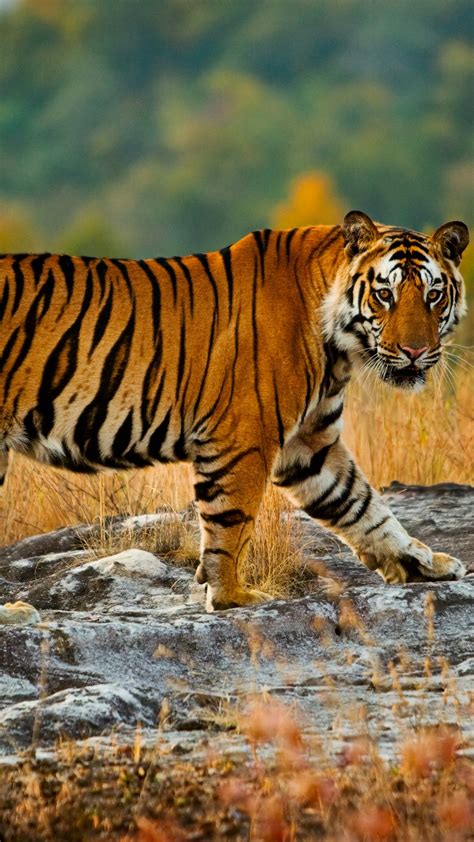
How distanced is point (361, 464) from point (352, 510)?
2.59 metres

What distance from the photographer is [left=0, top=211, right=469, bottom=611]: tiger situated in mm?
5379

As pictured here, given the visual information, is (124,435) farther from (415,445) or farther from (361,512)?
(415,445)

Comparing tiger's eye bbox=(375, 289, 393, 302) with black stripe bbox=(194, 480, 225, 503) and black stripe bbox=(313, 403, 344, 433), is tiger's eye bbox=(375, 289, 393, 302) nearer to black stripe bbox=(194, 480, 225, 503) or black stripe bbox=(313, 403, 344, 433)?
black stripe bbox=(313, 403, 344, 433)

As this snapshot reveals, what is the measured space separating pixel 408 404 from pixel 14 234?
64.7 meters

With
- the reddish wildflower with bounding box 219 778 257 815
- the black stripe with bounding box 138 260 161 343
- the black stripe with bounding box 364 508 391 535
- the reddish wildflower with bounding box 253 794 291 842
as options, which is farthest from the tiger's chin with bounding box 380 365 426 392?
the reddish wildflower with bounding box 253 794 291 842

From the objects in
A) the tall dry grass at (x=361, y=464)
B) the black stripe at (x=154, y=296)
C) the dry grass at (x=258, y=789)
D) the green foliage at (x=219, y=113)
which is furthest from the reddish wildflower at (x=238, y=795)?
the green foliage at (x=219, y=113)

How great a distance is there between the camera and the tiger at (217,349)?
5.38 metres

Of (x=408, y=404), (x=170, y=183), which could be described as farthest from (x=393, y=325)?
(x=170, y=183)

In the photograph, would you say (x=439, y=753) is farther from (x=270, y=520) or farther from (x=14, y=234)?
(x=14, y=234)

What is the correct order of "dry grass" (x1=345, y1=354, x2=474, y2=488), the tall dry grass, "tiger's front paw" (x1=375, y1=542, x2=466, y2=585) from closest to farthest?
"tiger's front paw" (x1=375, y1=542, x2=466, y2=585) < the tall dry grass < "dry grass" (x1=345, y1=354, x2=474, y2=488)

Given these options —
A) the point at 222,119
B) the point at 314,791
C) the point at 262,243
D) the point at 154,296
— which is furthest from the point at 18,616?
the point at 222,119

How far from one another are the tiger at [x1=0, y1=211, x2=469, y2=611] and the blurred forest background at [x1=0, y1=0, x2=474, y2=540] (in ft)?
181

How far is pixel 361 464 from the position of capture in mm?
8438

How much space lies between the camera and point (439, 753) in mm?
3488
